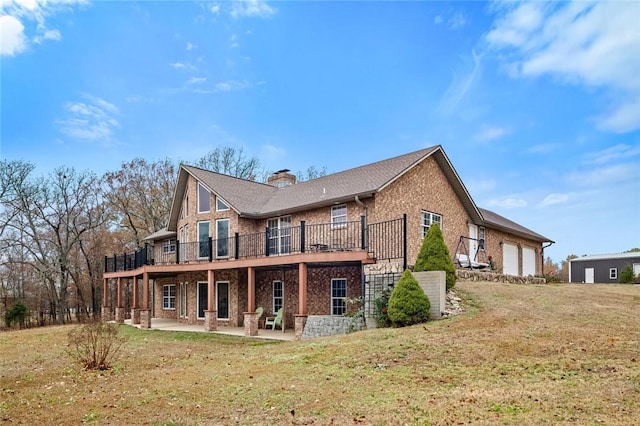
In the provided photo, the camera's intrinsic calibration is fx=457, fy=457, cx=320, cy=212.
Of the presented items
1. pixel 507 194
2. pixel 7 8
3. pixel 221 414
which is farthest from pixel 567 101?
pixel 7 8

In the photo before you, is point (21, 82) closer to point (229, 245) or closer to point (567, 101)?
point (229, 245)

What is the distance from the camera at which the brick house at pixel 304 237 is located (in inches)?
645

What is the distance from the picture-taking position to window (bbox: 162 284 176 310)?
26.9 m

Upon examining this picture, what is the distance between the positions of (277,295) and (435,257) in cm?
925

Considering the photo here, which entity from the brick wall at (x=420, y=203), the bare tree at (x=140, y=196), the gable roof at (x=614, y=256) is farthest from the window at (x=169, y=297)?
the gable roof at (x=614, y=256)

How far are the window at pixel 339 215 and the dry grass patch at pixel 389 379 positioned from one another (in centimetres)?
658

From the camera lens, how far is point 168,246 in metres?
27.9

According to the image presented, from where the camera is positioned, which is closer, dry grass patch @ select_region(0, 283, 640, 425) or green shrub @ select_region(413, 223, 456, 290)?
dry grass patch @ select_region(0, 283, 640, 425)

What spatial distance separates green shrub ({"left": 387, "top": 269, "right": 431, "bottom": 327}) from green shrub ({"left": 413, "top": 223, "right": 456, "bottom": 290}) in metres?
1.01

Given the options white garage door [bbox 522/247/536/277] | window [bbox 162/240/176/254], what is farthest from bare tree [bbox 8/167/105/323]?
white garage door [bbox 522/247/536/277]

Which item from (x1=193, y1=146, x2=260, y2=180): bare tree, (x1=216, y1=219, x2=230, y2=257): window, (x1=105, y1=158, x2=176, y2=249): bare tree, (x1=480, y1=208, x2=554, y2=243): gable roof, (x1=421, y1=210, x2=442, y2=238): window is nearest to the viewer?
(x1=421, y1=210, x2=442, y2=238): window

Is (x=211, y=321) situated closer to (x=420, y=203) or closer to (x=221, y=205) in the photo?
(x=221, y=205)

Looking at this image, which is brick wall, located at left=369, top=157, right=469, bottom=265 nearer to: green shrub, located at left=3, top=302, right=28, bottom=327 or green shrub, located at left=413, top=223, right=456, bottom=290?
green shrub, located at left=413, top=223, right=456, bottom=290

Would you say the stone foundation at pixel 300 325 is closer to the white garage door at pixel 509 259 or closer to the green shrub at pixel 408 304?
the green shrub at pixel 408 304
